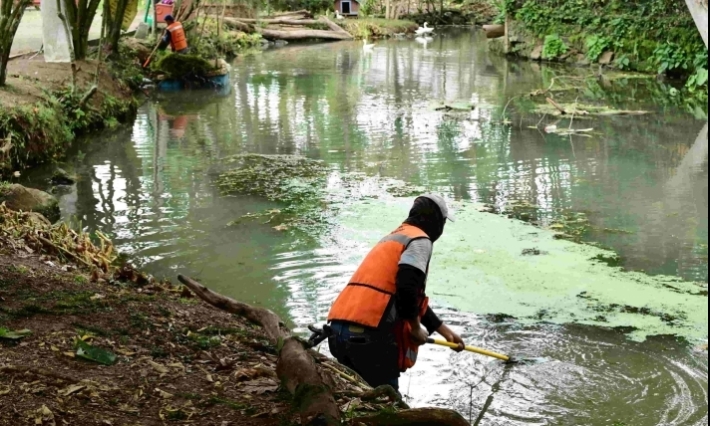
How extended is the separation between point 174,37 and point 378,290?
653 inches

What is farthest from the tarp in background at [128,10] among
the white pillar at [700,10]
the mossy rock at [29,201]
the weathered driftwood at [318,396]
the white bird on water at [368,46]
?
the white pillar at [700,10]

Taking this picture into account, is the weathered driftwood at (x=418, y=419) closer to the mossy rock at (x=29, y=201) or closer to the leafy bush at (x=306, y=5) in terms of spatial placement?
the mossy rock at (x=29, y=201)

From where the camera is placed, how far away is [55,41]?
15539mm

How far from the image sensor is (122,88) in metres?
16.3

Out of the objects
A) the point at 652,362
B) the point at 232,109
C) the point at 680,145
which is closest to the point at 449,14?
the point at 232,109

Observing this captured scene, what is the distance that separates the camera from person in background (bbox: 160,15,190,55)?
19.6 m

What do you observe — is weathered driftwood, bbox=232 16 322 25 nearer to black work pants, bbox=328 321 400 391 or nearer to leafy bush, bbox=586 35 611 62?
leafy bush, bbox=586 35 611 62

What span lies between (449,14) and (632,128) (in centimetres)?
2950

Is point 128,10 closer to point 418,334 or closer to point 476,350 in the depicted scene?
point 476,350

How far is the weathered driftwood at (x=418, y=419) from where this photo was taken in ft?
11.0

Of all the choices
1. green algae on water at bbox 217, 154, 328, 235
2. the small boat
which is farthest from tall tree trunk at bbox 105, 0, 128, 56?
green algae on water at bbox 217, 154, 328, 235

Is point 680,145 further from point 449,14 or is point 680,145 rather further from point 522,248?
point 449,14

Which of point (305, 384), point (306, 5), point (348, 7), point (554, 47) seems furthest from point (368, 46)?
point (305, 384)

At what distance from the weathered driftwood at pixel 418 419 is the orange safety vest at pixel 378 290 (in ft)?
2.54
